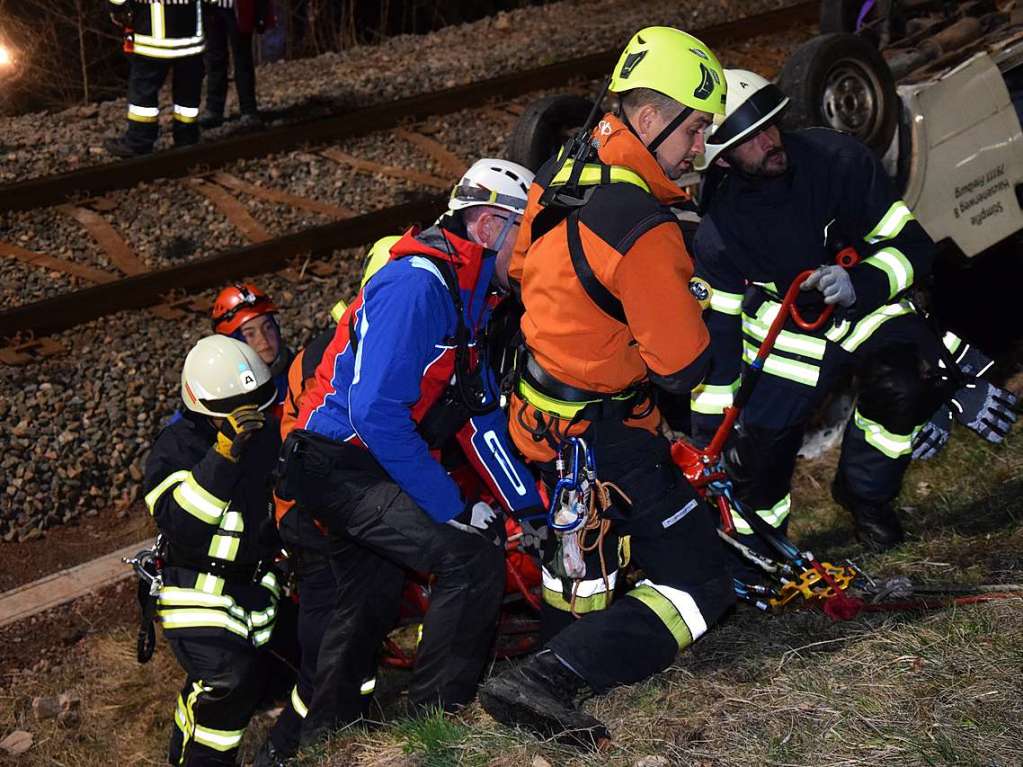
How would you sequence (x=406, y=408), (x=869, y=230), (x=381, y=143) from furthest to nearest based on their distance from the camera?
(x=381, y=143) < (x=869, y=230) < (x=406, y=408)

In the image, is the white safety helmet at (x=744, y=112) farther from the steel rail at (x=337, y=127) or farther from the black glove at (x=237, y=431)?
the steel rail at (x=337, y=127)

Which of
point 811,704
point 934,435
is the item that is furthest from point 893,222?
point 811,704

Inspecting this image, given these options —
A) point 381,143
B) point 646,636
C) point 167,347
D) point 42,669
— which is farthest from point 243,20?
point 646,636

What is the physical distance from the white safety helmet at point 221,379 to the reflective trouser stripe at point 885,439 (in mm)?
2520

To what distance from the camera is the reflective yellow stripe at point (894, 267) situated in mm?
4891

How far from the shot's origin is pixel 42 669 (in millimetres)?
5672

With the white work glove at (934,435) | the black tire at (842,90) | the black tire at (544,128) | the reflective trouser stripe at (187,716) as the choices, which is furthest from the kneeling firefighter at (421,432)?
the black tire at (842,90)

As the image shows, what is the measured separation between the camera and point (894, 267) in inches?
193

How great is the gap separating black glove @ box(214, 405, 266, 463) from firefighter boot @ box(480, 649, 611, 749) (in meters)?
1.36

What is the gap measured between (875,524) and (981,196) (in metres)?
2.41

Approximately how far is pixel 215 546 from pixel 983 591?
9.13 feet

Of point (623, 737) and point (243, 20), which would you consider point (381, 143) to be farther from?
point (623, 737)

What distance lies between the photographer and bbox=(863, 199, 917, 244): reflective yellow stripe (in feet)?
16.3

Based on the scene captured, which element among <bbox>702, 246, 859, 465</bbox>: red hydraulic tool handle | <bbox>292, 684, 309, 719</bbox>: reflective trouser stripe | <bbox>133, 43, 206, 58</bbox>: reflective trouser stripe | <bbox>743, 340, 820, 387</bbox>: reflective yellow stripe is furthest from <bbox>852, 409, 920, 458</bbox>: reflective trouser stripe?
<bbox>133, 43, 206, 58</bbox>: reflective trouser stripe
